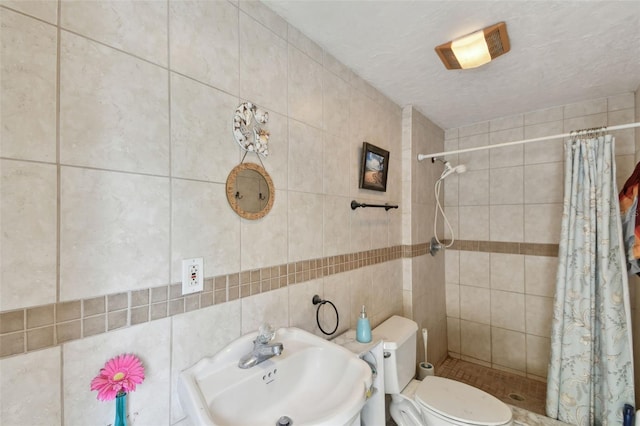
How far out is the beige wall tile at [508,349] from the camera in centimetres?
243

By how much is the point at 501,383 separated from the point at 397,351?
1.43 metres

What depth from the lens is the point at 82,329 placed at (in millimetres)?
722

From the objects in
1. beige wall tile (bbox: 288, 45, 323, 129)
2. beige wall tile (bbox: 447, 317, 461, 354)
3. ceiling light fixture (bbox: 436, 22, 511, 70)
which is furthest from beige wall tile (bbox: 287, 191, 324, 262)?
beige wall tile (bbox: 447, 317, 461, 354)

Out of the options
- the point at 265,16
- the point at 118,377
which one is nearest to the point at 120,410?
the point at 118,377

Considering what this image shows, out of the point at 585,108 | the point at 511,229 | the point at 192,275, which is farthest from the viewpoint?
the point at 511,229

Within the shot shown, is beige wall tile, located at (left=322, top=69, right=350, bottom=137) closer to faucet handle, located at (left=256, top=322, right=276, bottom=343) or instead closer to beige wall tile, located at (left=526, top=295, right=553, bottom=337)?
faucet handle, located at (left=256, top=322, right=276, bottom=343)

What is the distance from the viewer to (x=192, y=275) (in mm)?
935

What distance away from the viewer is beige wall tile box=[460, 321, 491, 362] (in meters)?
2.59

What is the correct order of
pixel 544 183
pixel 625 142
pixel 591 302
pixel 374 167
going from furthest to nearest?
1. pixel 544 183
2. pixel 625 142
3. pixel 374 167
4. pixel 591 302

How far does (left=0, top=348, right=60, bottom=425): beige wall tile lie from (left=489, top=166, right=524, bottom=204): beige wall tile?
300 centimetres

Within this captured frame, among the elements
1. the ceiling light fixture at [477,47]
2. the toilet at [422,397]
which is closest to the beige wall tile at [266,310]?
the toilet at [422,397]

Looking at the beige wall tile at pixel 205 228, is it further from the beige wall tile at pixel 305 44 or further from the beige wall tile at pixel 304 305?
the beige wall tile at pixel 305 44

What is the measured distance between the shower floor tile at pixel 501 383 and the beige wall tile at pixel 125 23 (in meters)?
2.98

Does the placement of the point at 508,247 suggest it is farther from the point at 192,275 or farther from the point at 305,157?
the point at 192,275
